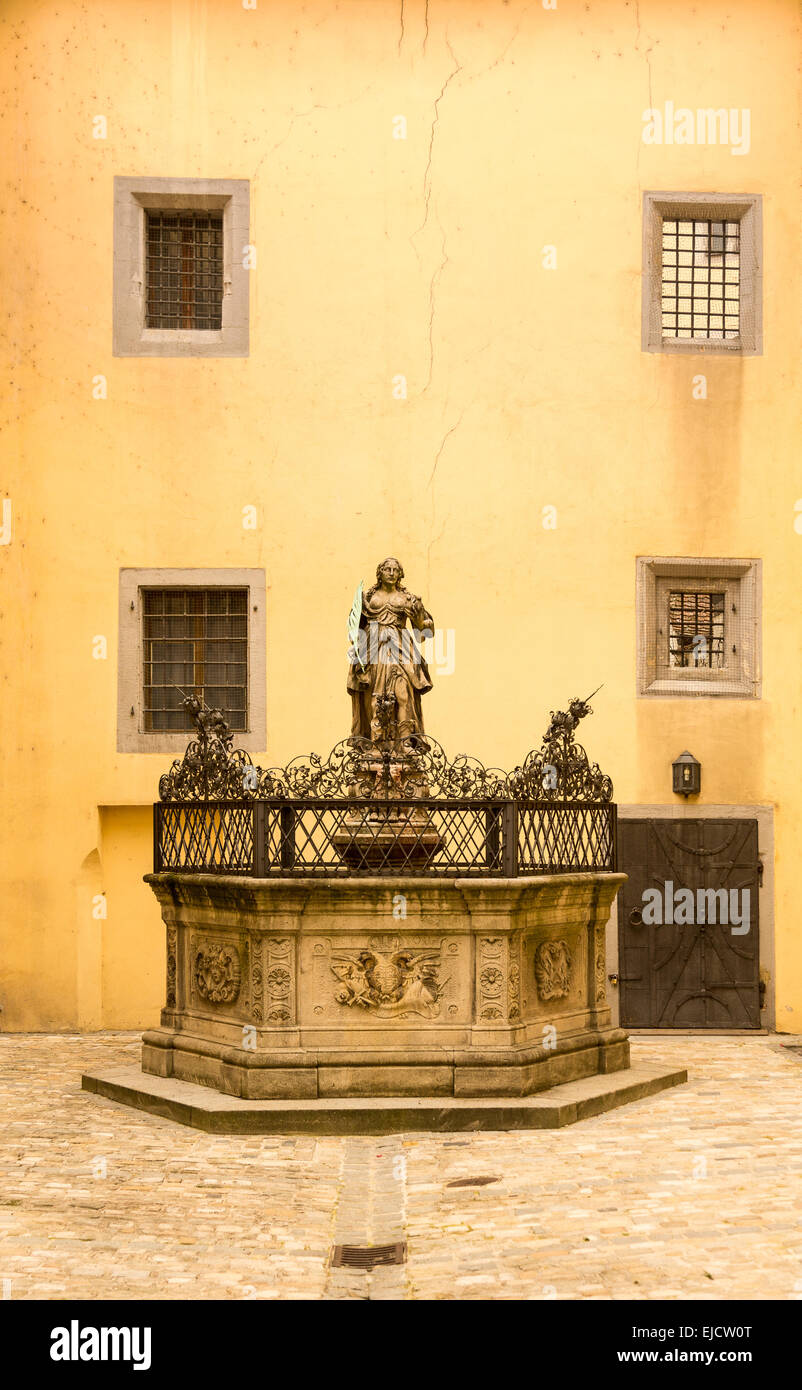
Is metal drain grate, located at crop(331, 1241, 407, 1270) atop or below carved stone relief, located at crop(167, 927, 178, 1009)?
below

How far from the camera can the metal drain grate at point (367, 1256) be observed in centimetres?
691

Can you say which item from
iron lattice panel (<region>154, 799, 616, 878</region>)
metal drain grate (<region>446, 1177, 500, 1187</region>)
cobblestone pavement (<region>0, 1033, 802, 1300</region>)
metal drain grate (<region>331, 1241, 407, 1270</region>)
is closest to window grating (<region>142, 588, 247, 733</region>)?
iron lattice panel (<region>154, 799, 616, 878</region>)

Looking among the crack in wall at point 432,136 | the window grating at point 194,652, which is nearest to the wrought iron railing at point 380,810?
the window grating at point 194,652

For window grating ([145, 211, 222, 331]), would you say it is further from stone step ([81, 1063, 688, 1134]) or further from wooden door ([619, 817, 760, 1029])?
stone step ([81, 1063, 688, 1134])

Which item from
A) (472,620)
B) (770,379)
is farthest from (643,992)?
(770,379)

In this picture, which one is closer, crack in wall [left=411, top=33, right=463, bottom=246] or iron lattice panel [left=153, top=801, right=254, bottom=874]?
iron lattice panel [left=153, top=801, right=254, bottom=874]

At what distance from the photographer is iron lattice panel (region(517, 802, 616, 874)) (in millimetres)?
11227

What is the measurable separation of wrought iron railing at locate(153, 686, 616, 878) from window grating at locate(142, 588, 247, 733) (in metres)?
3.24

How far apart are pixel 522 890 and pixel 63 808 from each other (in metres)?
6.43

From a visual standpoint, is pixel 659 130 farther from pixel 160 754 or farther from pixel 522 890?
pixel 522 890

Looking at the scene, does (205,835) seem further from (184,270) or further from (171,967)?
(184,270)

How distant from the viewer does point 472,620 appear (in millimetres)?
15500

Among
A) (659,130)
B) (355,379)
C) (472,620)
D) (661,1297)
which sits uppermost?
(659,130)

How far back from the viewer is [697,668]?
1575cm
